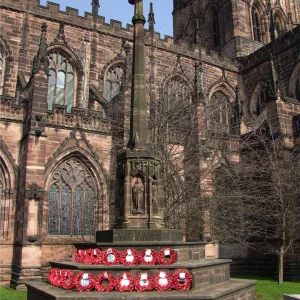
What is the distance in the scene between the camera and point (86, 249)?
28.4 ft

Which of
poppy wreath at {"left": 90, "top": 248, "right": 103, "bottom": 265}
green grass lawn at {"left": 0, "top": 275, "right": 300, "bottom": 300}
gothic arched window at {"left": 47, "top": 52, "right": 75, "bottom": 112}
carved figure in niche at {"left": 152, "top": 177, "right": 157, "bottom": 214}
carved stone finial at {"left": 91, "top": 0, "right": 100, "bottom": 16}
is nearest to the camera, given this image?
poppy wreath at {"left": 90, "top": 248, "right": 103, "bottom": 265}

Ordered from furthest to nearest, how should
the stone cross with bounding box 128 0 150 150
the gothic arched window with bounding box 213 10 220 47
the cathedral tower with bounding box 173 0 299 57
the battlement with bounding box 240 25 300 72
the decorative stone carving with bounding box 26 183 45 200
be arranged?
the gothic arched window with bounding box 213 10 220 47
the cathedral tower with bounding box 173 0 299 57
the battlement with bounding box 240 25 300 72
the decorative stone carving with bounding box 26 183 45 200
the stone cross with bounding box 128 0 150 150

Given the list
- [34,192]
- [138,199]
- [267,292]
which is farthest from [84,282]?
[34,192]

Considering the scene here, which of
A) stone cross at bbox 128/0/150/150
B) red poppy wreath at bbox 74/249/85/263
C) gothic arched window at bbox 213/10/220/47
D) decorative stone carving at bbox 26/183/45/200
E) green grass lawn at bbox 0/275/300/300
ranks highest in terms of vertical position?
gothic arched window at bbox 213/10/220/47

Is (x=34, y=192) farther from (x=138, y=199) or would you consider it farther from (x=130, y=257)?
(x=130, y=257)

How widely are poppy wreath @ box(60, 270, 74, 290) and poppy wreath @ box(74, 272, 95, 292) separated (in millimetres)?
149

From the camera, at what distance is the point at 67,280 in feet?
24.9

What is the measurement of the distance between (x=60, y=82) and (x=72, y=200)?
8.10m

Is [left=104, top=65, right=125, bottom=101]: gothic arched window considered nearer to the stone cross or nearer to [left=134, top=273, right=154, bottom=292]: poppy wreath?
the stone cross

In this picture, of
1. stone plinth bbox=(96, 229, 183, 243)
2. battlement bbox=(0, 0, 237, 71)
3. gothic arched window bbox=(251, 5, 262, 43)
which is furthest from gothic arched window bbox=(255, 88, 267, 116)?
stone plinth bbox=(96, 229, 183, 243)

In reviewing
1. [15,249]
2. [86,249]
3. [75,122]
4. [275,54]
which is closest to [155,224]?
[86,249]

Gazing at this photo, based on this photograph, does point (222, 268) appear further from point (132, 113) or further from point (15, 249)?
point (15, 249)

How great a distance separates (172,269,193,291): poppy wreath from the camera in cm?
730

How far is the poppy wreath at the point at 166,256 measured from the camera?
7.93 m
